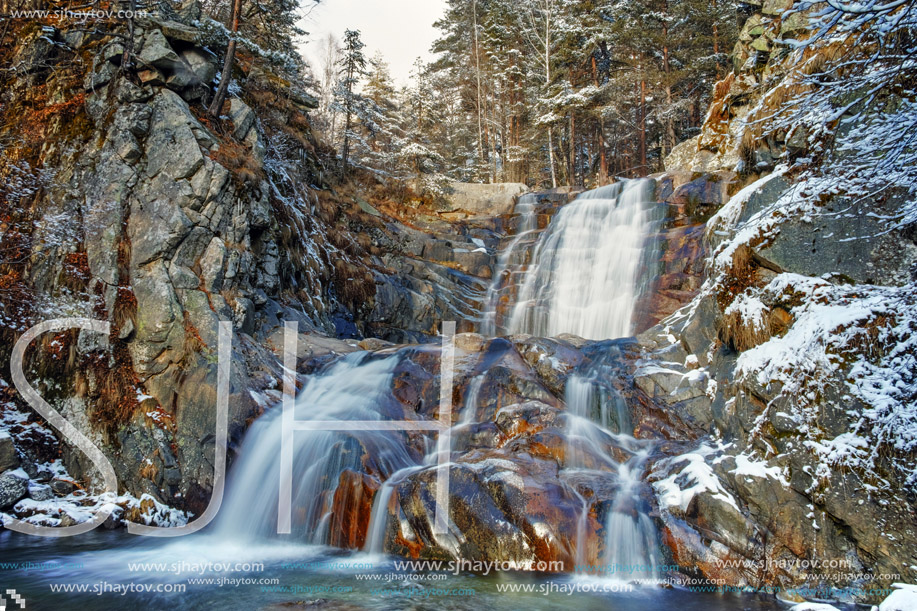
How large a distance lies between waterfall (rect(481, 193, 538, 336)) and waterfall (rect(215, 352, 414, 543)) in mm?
7485

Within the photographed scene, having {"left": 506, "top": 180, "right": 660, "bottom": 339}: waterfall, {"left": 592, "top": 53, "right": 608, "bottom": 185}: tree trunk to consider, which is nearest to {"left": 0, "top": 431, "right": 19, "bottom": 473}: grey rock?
{"left": 506, "top": 180, "right": 660, "bottom": 339}: waterfall

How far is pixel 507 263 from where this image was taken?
1831cm

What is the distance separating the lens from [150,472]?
810 centimetres

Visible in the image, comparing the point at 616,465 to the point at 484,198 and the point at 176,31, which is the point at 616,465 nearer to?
the point at 176,31

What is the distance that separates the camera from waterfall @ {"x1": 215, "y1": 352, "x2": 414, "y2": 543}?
24.5 ft

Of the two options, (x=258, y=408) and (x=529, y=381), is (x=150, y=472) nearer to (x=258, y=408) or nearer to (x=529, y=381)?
(x=258, y=408)

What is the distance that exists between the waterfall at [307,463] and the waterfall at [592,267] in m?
7.28

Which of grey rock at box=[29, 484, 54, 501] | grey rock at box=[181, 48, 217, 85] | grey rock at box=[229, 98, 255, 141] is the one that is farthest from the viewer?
grey rock at box=[229, 98, 255, 141]

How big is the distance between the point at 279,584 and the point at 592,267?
12429 mm

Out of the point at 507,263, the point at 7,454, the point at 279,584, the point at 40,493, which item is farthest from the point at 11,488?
the point at 507,263

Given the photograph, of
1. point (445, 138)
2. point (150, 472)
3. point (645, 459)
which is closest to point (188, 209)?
point (150, 472)

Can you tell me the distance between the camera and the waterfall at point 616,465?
613 centimetres

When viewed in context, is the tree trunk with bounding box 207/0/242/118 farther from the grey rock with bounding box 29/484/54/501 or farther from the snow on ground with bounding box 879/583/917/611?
the snow on ground with bounding box 879/583/917/611

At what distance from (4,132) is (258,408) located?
27.0 feet
